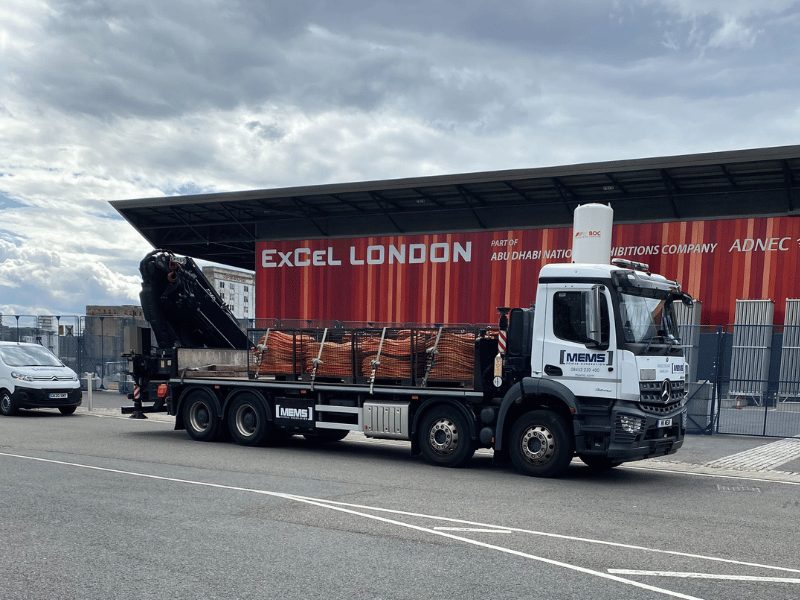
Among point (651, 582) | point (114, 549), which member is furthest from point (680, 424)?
point (114, 549)

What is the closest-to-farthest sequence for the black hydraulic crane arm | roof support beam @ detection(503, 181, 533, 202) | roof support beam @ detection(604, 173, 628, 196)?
the black hydraulic crane arm, roof support beam @ detection(604, 173, 628, 196), roof support beam @ detection(503, 181, 533, 202)

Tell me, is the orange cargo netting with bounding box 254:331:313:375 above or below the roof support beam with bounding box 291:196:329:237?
below

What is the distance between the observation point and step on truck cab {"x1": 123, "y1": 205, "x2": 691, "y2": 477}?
1055 centimetres

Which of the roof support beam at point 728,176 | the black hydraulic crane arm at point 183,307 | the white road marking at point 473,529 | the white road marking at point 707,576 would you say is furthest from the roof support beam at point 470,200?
the white road marking at point 707,576

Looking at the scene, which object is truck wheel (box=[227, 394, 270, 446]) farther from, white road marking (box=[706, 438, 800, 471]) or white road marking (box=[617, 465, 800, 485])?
white road marking (box=[706, 438, 800, 471])

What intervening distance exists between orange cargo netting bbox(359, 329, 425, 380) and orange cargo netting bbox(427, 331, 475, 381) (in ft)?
1.02

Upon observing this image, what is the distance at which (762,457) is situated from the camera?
1351cm

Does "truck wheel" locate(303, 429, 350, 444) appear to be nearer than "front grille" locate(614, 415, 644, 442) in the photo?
No

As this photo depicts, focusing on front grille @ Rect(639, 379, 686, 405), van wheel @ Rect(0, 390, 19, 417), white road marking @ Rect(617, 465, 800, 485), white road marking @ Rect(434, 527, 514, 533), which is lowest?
van wheel @ Rect(0, 390, 19, 417)

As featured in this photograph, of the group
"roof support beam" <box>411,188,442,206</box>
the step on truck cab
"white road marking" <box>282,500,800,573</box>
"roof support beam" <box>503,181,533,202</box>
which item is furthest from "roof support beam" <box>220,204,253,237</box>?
"white road marking" <box>282,500,800,573</box>

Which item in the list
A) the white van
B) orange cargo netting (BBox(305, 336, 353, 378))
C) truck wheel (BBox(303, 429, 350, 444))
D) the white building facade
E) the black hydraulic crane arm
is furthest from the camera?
the white building facade

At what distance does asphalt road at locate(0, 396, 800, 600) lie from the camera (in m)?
5.77

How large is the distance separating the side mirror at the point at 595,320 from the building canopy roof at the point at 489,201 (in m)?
12.7

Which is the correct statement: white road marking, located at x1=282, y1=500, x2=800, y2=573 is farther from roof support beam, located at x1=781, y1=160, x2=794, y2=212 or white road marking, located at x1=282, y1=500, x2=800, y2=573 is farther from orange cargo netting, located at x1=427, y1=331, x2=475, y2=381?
roof support beam, located at x1=781, y1=160, x2=794, y2=212
